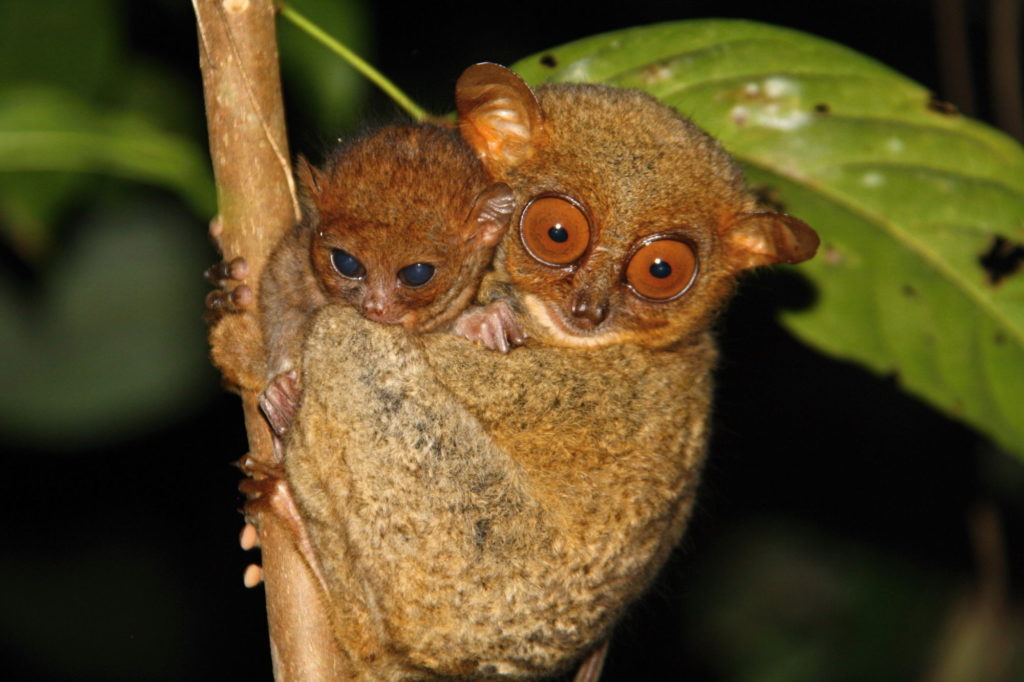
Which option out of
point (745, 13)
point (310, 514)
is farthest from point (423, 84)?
point (310, 514)

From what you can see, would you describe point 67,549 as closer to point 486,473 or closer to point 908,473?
point 486,473

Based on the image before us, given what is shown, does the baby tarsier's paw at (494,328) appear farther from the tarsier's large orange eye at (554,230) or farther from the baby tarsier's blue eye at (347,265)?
the baby tarsier's blue eye at (347,265)

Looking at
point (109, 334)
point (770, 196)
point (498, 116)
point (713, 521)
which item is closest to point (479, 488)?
point (498, 116)

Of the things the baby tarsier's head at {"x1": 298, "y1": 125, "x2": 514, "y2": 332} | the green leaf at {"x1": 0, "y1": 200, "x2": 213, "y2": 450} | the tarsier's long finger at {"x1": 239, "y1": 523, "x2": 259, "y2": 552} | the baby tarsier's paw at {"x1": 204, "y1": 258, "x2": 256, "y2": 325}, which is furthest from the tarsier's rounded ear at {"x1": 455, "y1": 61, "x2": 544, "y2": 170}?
the green leaf at {"x1": 0, "y1": 200, "x2": 213, "y2": 450}

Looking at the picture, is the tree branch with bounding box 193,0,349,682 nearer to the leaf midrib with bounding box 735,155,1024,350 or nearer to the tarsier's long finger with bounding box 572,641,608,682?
the tarsier's long finger with bounding box 572,641,608,682

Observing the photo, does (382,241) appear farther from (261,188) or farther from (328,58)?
(328,58)
